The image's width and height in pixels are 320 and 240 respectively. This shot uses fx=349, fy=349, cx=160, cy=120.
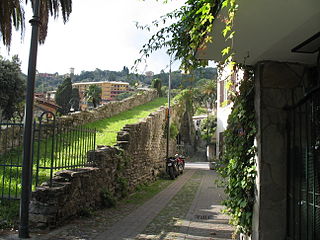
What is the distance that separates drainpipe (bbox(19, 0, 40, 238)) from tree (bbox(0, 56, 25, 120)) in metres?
13.7

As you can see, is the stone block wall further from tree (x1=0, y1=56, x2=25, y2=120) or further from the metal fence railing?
tree (x1=0, y1=56, x2=25, y2=120)

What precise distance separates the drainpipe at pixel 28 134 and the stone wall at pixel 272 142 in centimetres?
371

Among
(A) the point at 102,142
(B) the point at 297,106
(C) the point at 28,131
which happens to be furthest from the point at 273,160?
(A) the point at 102,142

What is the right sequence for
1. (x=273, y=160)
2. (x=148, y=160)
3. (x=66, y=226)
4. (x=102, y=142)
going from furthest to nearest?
(x=148, y=160)
(x=102, y=142)
(x=66, y=226)
(x=273, y=160)

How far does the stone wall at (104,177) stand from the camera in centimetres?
642

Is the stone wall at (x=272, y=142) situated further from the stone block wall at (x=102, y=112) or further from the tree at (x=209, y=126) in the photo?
the tree at (x=209, y=126)

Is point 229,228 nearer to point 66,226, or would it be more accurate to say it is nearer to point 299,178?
point 66,226

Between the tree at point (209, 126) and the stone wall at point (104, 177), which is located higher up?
the tree at point (209, 126)

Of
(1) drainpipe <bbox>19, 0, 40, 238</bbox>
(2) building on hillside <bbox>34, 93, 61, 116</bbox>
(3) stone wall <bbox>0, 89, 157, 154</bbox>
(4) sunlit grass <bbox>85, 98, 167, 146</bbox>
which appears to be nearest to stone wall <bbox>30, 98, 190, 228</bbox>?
(1) drainpipe <bbox>19, 0, 40, 238</bbox>

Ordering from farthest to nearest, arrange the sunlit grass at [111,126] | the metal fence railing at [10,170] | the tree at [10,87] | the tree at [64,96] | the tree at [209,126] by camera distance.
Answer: the tree at [64,96] < the tree at [209,126] < the tree at [10,87] < the sunlit grass at [111,126] < the metal fence railing at [10,170]

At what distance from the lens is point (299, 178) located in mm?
3793

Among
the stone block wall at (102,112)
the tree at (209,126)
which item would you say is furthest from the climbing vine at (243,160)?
the tree at (209,126)

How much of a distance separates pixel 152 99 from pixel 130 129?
21.2 meters

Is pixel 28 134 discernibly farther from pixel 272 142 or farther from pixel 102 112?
pixel 102 112
